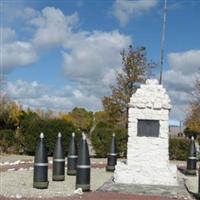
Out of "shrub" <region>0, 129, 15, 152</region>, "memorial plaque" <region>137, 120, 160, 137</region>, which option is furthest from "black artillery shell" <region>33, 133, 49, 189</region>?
"shrub" <region>0, 129, 15, 152</region>

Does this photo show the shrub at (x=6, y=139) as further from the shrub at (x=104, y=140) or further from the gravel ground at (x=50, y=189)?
the gravel ground at (x=50, y=189)

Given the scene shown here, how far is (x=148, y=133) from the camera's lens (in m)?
14.4

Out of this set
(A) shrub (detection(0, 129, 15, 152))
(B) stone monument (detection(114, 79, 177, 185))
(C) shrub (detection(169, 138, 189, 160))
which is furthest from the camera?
(A) shrub (detection(0, 129, 15, 152))

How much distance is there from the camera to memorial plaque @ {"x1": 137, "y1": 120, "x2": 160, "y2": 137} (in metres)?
14.4

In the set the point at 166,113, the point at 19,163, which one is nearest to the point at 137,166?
the point at 166,113

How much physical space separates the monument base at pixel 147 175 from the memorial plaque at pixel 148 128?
95 centimetres

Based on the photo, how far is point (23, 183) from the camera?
46.3 ft

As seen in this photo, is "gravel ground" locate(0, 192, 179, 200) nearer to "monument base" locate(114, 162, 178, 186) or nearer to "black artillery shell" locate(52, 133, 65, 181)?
"monument base" locate(114, 162, 178, 186)

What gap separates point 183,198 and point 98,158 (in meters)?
15.4

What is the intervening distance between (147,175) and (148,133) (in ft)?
3.92

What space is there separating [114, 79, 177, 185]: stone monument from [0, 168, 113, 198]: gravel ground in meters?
1.25

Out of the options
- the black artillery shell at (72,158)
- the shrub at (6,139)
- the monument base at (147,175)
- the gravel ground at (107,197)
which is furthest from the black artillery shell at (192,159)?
the shrub at (6,139)

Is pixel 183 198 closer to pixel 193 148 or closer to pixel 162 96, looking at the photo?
pixel 162 96

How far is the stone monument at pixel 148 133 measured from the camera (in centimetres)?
1428
